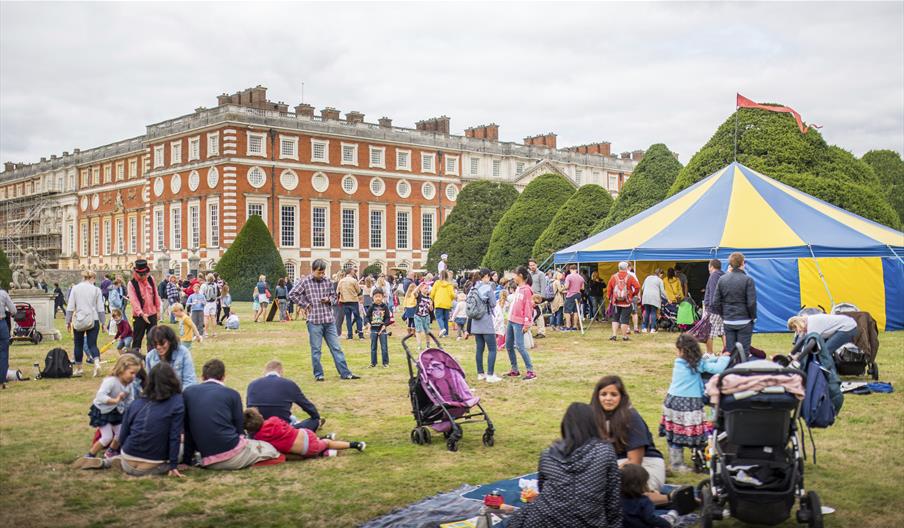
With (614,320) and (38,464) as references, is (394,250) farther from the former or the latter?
(38,464)

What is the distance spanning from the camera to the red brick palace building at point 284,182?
47.7 metres

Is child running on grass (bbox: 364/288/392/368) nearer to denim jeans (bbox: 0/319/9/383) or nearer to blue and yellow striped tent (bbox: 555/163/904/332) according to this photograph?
denim jeans (bbox: 0/319/9/383)

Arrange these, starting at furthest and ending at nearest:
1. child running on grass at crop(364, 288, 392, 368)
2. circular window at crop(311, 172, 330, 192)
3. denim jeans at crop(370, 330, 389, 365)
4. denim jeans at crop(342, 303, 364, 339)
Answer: circular window at crop(311, 172, 330, 192) → denim jeans at crop(342, 303, 364, 339) → denim jeans at crop(370, 330, 389, 365) → child running on grass at crop(364, 288, 392, 368)

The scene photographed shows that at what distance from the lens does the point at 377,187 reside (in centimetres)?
5316

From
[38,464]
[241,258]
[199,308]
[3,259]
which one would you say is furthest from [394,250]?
[38,464]

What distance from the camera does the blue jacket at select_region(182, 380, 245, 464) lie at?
6895mm

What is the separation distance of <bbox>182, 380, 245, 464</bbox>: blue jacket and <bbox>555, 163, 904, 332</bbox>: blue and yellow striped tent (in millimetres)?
13053

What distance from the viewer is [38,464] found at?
7309 millimetres

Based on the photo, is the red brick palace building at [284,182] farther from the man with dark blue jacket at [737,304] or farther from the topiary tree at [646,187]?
the man with dark blue jacket at [737,304]

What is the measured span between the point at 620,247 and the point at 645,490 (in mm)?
14325

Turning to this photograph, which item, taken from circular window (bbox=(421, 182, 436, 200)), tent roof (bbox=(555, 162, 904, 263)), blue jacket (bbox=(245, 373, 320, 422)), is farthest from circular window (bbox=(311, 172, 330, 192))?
blue jacket (bbox=(245, 373, 320, 422))

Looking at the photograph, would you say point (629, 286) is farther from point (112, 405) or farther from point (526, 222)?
point (526, 222)

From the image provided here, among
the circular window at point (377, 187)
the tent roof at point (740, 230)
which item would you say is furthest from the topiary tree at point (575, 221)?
the circular window at point (377, 187)

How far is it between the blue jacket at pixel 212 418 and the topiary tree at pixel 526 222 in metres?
30.1
